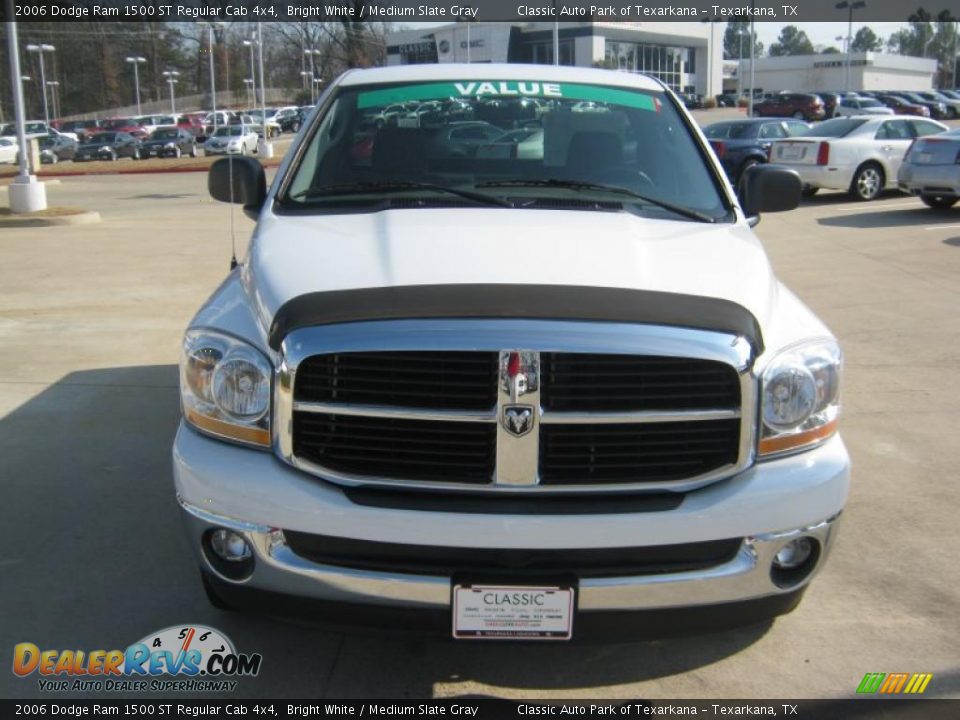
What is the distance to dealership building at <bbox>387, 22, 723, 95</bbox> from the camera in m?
57.7

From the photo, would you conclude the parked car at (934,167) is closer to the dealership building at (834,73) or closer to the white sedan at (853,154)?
the white sedan at (853,154)

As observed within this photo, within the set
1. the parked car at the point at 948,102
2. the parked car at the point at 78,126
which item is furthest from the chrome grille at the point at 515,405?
the parked car at the point at 78,126

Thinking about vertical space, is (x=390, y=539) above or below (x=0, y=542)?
above

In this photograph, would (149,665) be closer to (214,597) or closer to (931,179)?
(214,597)

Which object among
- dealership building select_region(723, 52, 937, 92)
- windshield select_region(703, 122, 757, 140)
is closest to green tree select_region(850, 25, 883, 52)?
dealership building select_region(723, 52, 937, 92)

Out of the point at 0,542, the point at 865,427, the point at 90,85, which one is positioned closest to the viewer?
the point at 0,542

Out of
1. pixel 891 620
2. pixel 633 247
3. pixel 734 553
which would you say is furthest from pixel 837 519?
pixel 633 247

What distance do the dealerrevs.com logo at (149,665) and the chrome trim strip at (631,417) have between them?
135cm

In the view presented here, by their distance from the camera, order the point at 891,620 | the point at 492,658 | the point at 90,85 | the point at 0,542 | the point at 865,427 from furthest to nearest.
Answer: the point at 90,85 < the point at 865,427 < the point at 0,542 < the point at 891,620 < the point at 492,658

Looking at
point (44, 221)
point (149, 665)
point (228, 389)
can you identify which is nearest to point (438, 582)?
point (228, 389)

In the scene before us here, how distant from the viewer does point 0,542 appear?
4152 millimetres

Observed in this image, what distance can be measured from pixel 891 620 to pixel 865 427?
7.74 feet

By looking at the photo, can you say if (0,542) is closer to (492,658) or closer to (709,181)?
(492,658)

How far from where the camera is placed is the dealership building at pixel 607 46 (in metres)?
57.7
